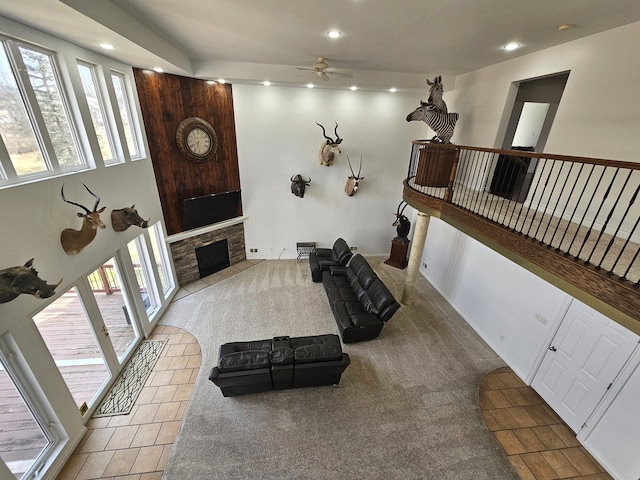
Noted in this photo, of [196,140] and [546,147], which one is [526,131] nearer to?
[546,147]

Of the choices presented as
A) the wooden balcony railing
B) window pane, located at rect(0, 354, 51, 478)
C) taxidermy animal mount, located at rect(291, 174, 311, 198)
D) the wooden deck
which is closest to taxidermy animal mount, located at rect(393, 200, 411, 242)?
the wooden balcony railing

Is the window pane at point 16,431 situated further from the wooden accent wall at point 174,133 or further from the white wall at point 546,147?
the white wall at point 546,147

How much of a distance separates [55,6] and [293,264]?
6827 millimetres

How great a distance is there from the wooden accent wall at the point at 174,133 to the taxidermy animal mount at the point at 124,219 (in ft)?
5.27

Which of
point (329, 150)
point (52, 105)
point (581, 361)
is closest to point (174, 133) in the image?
point (52, 105)

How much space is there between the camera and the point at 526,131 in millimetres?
7086

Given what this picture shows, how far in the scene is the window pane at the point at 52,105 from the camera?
327 centimetres

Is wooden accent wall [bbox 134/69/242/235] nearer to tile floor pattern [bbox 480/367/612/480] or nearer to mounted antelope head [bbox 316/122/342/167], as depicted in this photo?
mounted antelope head [bbox 316/122/342/167]

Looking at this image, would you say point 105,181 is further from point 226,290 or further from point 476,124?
point 476,124

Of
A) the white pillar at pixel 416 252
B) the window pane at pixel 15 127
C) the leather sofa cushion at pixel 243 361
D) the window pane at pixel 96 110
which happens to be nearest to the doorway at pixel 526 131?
the white pillar at pixel 416 252

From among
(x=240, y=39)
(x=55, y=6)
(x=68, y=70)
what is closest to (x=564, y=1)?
(x=240, y=39)

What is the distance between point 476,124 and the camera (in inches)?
243

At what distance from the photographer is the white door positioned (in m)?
3.46

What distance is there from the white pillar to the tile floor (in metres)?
2.29
